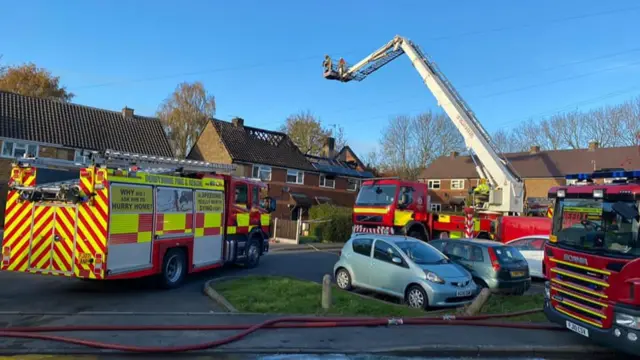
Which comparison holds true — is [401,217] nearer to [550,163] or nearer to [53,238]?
[53,238]

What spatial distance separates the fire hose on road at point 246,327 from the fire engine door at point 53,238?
2.84 m

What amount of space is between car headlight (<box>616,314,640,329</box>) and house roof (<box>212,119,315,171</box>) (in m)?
31.2

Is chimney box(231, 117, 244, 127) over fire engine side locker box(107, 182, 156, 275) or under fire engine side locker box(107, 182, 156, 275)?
over

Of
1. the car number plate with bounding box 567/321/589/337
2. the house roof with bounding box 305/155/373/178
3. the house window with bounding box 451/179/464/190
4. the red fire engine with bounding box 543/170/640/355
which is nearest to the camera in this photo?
the red fire engine with bounding box 543/170/640/355

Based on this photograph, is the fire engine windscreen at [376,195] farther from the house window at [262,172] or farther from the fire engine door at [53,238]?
the house window at [262,172]

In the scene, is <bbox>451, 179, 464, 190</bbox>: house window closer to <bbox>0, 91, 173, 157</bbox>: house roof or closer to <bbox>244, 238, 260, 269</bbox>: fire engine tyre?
<bbox>0, 91, 173, 157</bbox>: house roof

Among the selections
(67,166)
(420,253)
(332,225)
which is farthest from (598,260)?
(332,225)

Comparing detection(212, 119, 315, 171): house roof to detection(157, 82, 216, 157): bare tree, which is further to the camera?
detection(157, 82, 216, 157): bare tree

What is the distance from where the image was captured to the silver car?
9.91m

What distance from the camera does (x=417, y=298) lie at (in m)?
10.0

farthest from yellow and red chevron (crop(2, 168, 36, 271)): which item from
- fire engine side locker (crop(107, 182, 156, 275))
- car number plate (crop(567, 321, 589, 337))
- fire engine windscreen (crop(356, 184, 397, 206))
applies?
fire engine windscreen (crop(356, 184, 397, 206))

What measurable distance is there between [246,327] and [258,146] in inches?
1280

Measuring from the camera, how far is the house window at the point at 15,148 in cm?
2681

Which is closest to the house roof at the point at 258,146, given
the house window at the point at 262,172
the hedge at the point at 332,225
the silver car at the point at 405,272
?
the house window at the point at 262,172
